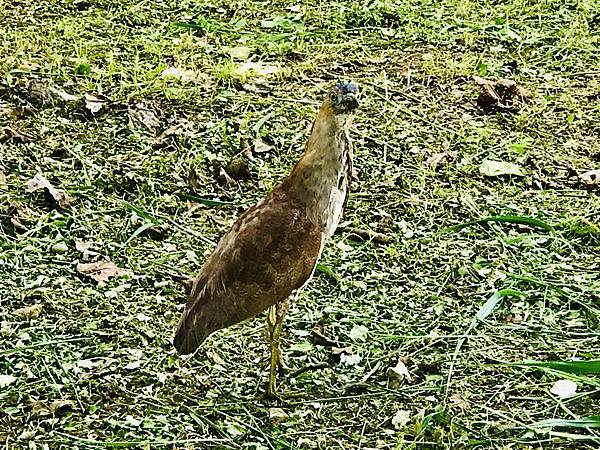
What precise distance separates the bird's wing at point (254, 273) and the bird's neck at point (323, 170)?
8 cm

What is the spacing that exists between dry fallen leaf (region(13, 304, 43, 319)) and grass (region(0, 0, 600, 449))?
0.08 ft

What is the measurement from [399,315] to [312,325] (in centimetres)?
38

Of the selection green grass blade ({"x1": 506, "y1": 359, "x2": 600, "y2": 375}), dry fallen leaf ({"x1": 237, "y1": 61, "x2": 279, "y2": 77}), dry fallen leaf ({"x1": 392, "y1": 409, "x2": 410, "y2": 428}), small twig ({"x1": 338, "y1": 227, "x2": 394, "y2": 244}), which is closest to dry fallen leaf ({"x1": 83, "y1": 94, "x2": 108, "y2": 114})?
dry fallen leaf ({"x1": 237, "y1": 61, "x2": 279, "y2": 77})

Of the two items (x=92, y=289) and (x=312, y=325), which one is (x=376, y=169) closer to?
(x=312, y=325)

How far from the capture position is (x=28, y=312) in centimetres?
401

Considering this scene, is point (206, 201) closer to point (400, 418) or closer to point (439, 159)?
point (439, 159)

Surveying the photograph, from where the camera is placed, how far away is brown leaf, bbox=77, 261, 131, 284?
430cm

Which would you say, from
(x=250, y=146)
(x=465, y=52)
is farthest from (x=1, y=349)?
(x=465, y=52)

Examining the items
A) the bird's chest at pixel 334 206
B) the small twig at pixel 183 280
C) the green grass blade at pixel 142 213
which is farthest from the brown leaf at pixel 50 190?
the bird's chest at pixel 334 206

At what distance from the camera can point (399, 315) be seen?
4164 mm

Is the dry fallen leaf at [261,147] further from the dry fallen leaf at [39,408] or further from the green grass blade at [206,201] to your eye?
the dry fallen leaf at [39,408]

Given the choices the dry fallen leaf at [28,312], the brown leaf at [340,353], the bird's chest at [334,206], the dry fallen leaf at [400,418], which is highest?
the bird's chest at [334,206]

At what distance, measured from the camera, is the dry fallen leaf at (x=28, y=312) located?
13.1 feet

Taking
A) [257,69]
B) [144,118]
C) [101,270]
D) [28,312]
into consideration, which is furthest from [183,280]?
[257,69]
